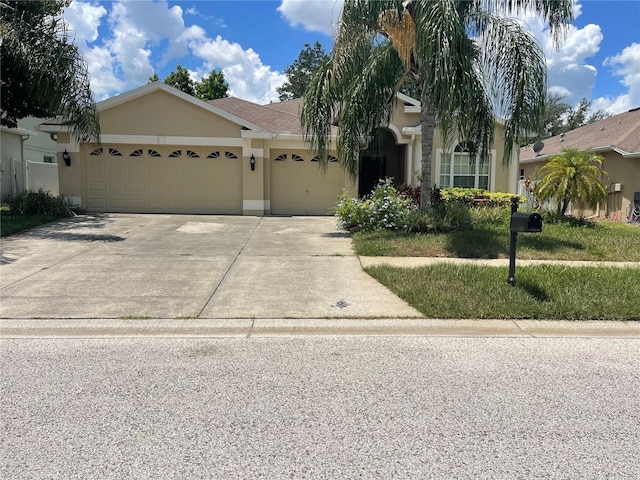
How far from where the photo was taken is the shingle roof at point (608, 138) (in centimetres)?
1886

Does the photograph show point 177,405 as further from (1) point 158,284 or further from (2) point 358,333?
(1) point 158,284

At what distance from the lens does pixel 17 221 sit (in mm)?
13094

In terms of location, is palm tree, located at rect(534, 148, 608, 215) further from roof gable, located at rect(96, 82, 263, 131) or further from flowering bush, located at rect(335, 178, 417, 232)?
roof gable, located at rect(96, 82, 263, 131)

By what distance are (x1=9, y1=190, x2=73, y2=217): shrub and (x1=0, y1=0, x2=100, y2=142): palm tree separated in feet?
8.88

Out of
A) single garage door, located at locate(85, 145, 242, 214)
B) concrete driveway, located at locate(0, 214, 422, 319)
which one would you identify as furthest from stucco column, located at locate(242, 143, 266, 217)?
concrete driveway, located at locate(0, 214, 422, 319)

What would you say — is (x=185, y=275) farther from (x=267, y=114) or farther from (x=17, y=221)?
(x=267, y=114)

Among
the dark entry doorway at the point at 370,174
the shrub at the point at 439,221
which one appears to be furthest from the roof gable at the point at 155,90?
the shrub at the point at 439,221

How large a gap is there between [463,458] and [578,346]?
2.79 m

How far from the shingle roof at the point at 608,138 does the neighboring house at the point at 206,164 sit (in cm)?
491

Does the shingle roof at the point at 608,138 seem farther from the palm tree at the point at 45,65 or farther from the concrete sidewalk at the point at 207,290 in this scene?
the palm tree at the point at 45,65

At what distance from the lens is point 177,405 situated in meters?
3.71

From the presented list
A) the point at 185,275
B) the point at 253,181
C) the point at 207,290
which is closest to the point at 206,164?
the point at 253,181

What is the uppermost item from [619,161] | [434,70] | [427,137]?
[434,70]

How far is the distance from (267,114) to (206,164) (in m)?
4.10
